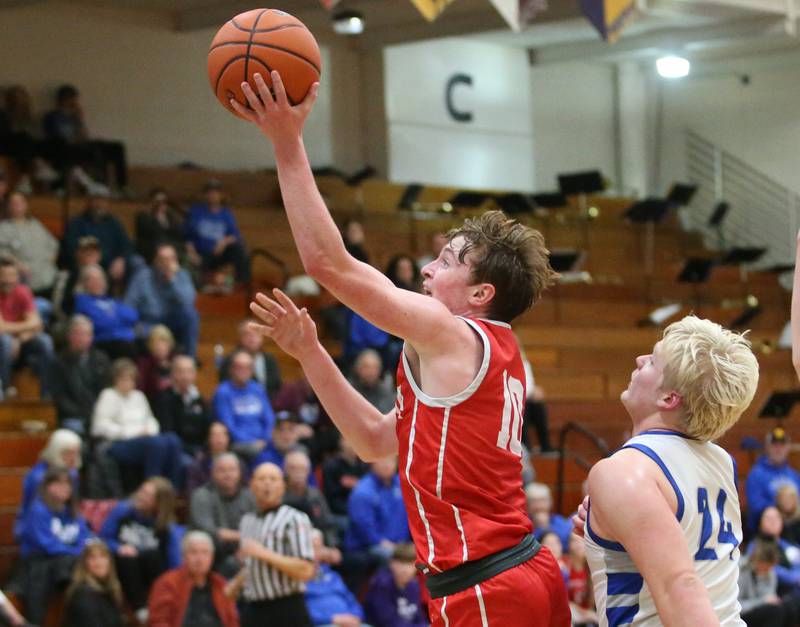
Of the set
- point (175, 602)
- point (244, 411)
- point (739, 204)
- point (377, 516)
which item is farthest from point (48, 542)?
point (739, 204)

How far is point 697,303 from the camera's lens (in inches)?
671

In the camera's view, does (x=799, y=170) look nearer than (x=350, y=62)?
No

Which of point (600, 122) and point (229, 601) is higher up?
point (600, 122)

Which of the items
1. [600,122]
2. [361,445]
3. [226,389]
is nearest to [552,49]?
[600,122]

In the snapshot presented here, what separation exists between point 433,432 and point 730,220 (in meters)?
16.5

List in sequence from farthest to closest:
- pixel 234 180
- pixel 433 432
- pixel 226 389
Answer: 1. pixel 234 180
2. pixel 226 389
3. pixel 433 432

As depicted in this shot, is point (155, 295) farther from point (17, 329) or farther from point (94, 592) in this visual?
point (94, 592)

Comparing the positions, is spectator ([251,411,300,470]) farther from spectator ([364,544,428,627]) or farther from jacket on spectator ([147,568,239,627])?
jacket on spectator ([147,568,239,627])

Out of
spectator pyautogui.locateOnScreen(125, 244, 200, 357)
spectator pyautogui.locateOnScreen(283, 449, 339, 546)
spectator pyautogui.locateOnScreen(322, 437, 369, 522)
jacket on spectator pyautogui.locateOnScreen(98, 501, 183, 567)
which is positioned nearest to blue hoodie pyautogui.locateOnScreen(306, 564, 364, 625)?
spectator pyautogui.locateOnScreen(283, 449, 339, 546)

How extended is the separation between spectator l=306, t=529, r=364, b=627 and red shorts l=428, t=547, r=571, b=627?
16.9ft

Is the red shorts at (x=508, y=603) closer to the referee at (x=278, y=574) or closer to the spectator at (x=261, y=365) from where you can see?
the referee at (x=278, y=574)

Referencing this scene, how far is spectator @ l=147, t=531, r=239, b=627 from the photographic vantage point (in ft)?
27.0

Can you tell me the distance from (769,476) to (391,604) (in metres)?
4.47

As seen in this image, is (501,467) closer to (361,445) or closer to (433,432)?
(433,432)
